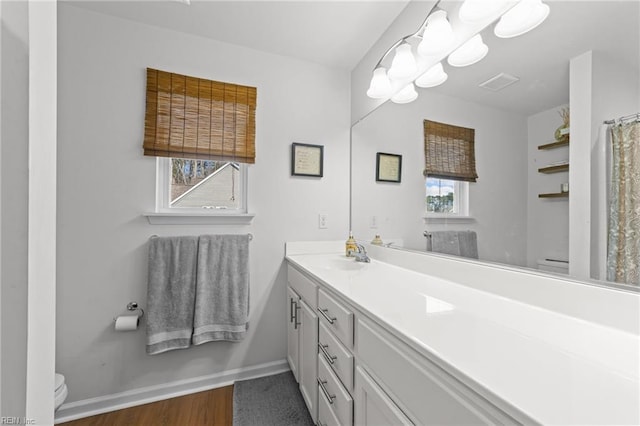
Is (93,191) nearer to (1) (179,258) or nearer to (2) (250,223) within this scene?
(1) (179,258)

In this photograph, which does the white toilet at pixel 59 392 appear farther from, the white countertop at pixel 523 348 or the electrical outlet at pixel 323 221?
the electrical outlet at pixel 323 221

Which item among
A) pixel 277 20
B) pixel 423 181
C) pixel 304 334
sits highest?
pixel 277 20

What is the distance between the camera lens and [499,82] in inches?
41.6

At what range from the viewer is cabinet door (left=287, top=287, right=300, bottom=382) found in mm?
1675

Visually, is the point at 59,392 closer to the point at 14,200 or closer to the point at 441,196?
the point at 14,200

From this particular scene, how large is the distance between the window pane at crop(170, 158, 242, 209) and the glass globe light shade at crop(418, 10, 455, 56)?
138 centimetres

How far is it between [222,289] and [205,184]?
0.73 m

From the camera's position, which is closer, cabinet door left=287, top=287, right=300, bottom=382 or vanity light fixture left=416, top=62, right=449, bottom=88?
vanity light fixture left=416, top=62, right=449, bottom=88

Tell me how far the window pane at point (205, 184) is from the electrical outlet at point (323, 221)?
61 cm

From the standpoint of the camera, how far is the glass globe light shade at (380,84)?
5.55ft

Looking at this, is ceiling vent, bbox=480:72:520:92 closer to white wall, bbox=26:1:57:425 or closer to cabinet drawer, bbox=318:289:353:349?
cabinet drawer, bbox=318:289:353:349

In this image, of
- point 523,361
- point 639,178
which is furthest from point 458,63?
point 523,361

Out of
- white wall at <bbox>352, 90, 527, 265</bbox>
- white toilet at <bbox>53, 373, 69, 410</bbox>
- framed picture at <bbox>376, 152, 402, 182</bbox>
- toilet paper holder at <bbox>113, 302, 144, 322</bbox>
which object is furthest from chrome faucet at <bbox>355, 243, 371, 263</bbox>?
white toilet at <bbox>53, 373, 69, 410</bbox>

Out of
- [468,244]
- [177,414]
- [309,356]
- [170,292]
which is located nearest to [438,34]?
[468,244]
